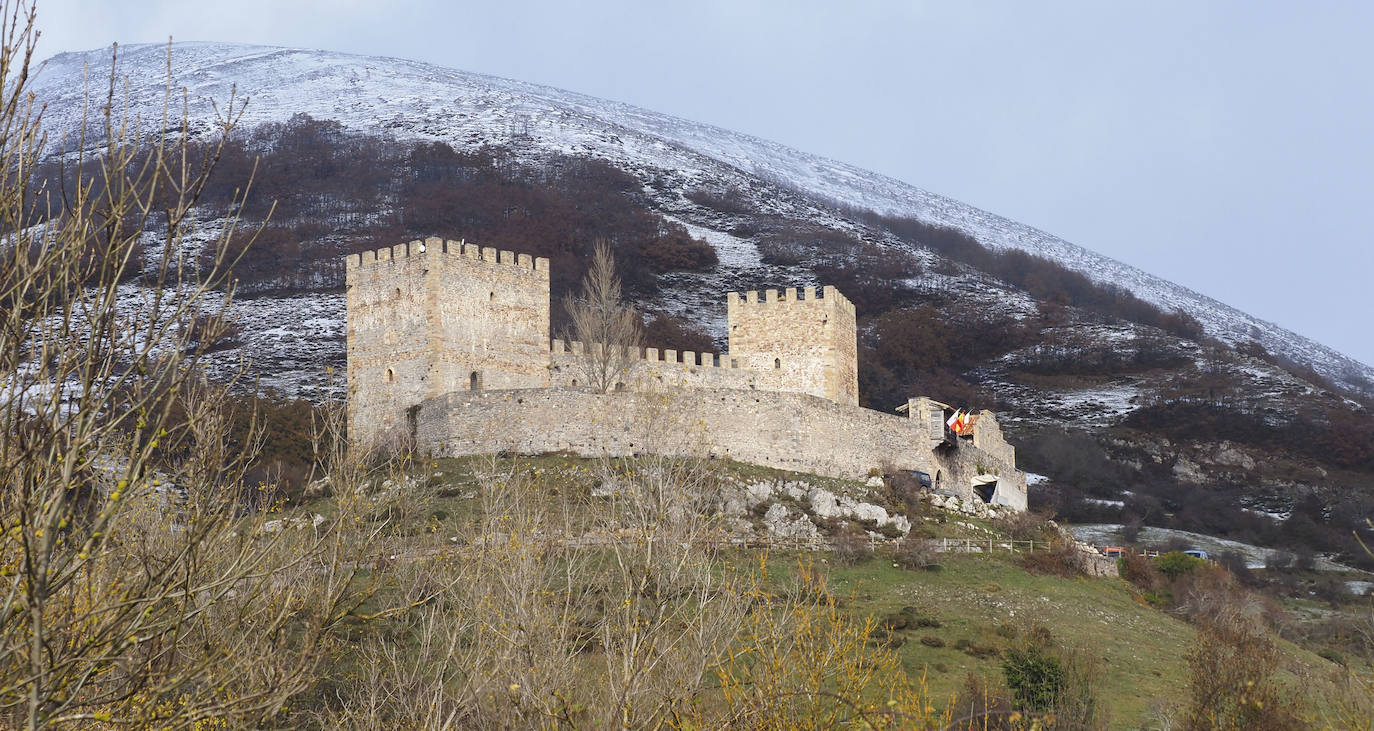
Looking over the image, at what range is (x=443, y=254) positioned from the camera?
41.5m

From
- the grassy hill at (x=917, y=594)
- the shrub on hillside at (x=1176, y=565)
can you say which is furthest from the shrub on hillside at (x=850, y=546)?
the shrub on hillside at (x=1176, y=565)

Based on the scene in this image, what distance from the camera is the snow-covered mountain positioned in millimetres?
121812

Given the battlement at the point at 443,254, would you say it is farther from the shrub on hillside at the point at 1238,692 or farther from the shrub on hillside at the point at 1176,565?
the shrub on hillside at the point at 1238,692

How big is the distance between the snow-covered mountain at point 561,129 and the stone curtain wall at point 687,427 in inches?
2291


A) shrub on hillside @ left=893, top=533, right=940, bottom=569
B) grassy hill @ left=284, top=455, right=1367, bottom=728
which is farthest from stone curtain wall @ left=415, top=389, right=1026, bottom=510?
shrub on hillside @ left=893, top=533, right=940, bottom=569

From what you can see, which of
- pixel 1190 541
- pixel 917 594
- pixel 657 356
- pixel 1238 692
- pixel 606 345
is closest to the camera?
pixel 1238 692

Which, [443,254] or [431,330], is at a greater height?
[443,254]

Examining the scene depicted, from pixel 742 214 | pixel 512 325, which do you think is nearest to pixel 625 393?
pixel 512 325

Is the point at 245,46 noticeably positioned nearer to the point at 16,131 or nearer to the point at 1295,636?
the point at 1295,636

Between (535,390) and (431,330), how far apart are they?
13.3ft

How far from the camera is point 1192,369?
94.3 meters

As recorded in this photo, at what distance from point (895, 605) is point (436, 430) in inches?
612

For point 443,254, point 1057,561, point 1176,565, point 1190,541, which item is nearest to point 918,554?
point 1057,561

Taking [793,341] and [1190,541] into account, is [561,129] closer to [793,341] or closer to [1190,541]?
[1190,541]
